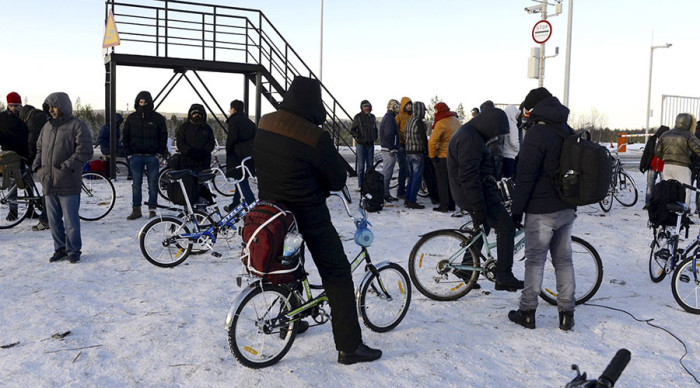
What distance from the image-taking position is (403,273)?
15.0 ft

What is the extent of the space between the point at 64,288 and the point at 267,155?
3.26 meters

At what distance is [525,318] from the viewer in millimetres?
4641

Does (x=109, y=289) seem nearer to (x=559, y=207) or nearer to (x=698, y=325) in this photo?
(x=559, y=207)

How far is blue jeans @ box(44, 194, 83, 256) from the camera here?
6.49 metres

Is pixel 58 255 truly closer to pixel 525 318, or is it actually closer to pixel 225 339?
pixel 225 339

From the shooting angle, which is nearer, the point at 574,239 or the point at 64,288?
the point at 574,239

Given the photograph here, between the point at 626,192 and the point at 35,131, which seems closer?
the point at 35,131

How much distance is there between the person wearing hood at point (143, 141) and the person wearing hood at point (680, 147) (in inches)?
314

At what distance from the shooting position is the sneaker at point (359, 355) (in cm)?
380

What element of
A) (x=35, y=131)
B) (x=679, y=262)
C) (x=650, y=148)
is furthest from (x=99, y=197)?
(x=650, y=148)

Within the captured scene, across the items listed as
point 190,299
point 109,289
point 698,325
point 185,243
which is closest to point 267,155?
point 190,299

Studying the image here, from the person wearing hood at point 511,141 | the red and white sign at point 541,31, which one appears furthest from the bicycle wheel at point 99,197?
the red and white sign at point 541,31

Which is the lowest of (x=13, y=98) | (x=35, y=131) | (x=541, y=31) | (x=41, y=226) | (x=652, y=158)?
(x=41, y=226)

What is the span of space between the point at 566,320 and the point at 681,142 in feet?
17.4
